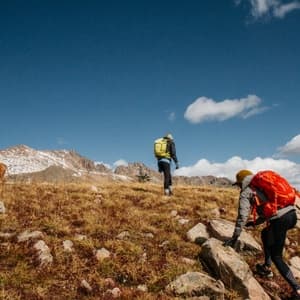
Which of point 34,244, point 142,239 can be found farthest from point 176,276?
point 34,244

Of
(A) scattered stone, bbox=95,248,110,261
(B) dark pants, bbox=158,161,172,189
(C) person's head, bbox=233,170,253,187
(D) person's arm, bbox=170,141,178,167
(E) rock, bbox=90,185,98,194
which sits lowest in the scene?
(A) scattered stone, bbox=95,248,110,261

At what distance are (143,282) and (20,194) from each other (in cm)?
782

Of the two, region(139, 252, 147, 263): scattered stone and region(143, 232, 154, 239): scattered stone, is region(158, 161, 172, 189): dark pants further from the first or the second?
region(139, 252, 147, 263): scattered stone

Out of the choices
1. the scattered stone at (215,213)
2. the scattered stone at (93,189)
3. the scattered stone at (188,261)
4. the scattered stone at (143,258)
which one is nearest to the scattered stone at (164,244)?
the scattered stone at (143,258)

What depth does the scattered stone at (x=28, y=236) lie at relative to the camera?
10912 millimetres

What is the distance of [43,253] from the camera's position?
10.1 m

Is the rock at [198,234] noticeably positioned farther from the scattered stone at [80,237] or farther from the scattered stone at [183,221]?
the scattered stone at [80,237]

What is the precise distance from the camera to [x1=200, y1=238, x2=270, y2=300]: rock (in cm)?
909

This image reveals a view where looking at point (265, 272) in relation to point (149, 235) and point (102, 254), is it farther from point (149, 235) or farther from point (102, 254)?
point (102, 254)

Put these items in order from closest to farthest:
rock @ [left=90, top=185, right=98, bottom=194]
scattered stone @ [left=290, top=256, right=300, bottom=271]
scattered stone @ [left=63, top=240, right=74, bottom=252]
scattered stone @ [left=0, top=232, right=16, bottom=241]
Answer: scattered stone @ [left=63, top=240, right=74, bottom=252]
scattered stone @ [left=0, top=232, right=16, bottom=241]
scattered stone @ [left=290, top=256, right=300, bottom=271]
rock @ [left=90, top=185, right=98, bottom=194]

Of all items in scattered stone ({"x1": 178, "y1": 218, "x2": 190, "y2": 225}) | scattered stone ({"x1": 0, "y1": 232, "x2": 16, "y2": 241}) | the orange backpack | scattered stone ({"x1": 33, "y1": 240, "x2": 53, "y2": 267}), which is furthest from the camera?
scattered stone ({"x1": 178, "y1": 218, "x2": 190, "y2": 225})

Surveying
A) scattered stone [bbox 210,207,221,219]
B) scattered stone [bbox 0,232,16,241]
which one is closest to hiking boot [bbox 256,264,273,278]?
scattered stone [bbox 210,207,221,219]

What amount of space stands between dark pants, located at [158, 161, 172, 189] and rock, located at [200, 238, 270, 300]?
735cm

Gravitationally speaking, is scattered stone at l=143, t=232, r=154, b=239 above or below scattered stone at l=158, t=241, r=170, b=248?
above
